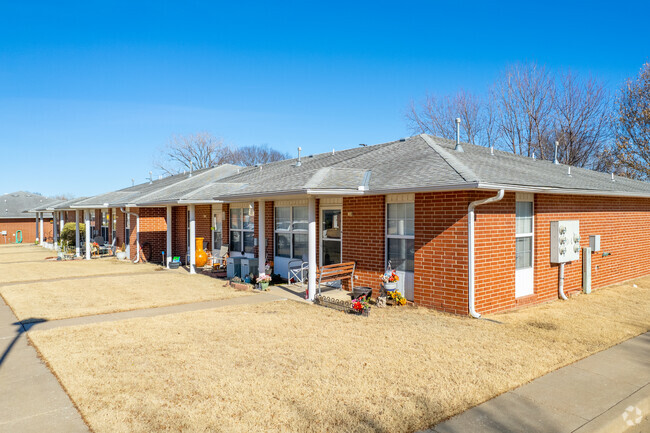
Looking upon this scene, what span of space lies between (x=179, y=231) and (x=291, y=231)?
837cm

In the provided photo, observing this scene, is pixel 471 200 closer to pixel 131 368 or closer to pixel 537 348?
pixel 537 348

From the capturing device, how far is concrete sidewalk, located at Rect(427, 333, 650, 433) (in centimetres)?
426

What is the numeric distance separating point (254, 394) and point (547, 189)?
24.0ft

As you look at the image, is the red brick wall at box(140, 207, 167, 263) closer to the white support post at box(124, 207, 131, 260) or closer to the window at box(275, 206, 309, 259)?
the white support post at box(124, 207, 131, 260)

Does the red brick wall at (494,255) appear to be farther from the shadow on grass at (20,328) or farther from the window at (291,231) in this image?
the shadow on grass at (20,328)

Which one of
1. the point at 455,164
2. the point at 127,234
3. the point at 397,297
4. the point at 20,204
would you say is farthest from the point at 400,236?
the point at 20,204

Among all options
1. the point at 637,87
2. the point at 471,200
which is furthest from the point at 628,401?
the point at 637,87

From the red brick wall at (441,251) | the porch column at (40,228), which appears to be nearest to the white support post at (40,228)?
the porch column at (40,228)

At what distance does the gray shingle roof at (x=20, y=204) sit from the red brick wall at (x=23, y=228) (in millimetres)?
695

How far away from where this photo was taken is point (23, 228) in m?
38.8

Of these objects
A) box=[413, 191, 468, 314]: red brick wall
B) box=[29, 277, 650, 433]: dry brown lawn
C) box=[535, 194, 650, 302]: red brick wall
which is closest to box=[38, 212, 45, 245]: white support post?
box=[29, 277, 650, 433]: dry brown lawn

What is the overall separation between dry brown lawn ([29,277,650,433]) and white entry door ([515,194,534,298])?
68 cm

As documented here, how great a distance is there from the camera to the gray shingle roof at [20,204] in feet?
124

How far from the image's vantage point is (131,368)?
5754 millimetres
